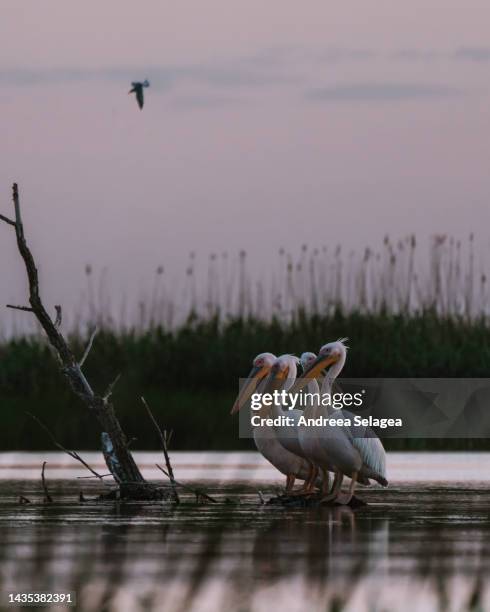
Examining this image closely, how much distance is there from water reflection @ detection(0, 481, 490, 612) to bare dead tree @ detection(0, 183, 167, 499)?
33 centimetres

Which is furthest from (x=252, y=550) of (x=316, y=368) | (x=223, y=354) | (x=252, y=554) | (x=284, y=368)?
(x=223, y=354)

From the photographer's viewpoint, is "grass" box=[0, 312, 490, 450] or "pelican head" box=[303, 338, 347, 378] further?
"grass" box=[0, 312, 490, 450]

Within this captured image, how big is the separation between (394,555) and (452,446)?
10276 mm

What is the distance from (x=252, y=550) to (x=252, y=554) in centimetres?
18

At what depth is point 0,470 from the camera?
658 inches

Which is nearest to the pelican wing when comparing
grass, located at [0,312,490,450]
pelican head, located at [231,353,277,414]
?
pelican head, located at [231,353,277,414]

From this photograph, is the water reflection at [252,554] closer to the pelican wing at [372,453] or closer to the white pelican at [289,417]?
the pelican wing at [372,453]

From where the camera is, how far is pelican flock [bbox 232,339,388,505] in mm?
13305

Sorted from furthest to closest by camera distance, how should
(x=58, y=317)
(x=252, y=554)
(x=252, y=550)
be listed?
(x=58, y=317) → (x=252, y=550) → (x=252, y=554)

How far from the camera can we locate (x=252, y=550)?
1015 cm

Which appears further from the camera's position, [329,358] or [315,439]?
[329,358]

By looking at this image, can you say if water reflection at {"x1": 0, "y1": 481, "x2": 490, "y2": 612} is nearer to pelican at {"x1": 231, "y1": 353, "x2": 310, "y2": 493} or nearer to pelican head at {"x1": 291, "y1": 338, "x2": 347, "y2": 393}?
pelican at {"x1": 231, "y1": 353, "x2": 310, "y2": 493}

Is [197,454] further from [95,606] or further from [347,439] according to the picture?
[95,606]

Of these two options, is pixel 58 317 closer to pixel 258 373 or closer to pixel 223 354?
pixel 258 373
